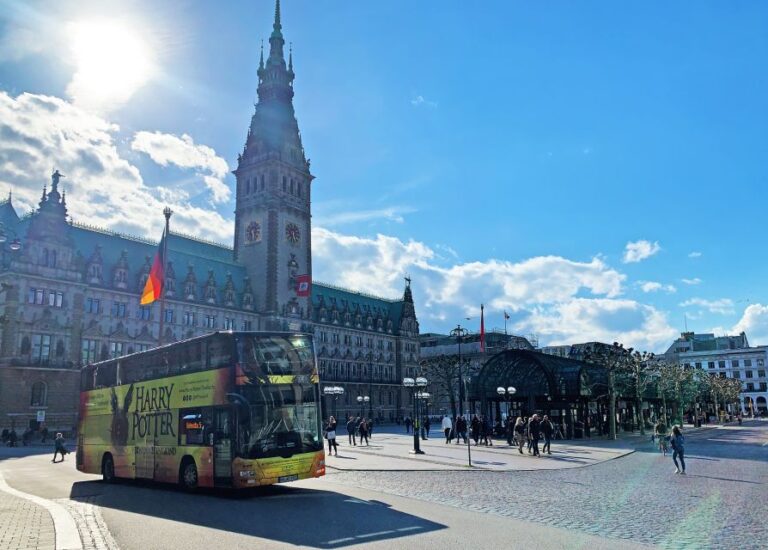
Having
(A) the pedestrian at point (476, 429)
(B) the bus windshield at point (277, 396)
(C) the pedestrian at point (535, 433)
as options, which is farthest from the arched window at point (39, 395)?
(B) the bus windshield at point (277, 396)

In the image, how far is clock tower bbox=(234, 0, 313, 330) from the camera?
102 m

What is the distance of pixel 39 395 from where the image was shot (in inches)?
2643

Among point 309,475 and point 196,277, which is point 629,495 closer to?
point 309,475

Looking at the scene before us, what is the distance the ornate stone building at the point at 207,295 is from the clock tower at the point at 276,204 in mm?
232

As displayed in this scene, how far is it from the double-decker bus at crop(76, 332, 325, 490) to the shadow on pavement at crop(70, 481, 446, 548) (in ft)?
2.66

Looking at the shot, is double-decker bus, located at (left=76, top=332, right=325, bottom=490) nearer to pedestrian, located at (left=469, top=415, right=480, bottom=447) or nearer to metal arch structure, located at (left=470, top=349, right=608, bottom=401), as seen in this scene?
pedestrian, located at (left=469, top=415, right=480, bottom=447)

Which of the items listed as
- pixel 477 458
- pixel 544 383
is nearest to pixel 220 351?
pixel 477 458

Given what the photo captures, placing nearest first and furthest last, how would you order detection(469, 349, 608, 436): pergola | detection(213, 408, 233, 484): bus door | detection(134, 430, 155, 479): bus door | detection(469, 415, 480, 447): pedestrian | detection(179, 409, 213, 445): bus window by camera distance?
detection(213, 408, 233, 484): bus door, detection(179, 409, 213, 445): bus window, detection(134, 430, 155, 479): bus door, detection(469, 415, 480, 447): pedestrian, detection(469, 349, 608, 436): pergola

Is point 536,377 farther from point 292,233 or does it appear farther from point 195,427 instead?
point 292,233

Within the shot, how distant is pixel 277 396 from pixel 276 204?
84.2 m

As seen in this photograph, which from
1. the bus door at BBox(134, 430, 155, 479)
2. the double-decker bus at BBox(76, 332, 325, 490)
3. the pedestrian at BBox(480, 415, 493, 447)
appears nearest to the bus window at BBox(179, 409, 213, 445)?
the double-decker bus at BBox(76, 332, 325, 490)

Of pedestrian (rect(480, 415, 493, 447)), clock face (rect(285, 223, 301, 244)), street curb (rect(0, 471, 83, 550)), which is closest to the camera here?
street curb (rect(0, 471, 83, 550))

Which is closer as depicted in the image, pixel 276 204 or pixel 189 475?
pixel 189 475

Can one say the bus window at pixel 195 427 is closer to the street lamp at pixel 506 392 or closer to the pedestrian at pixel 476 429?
the pedestrian at pixel 476 429
